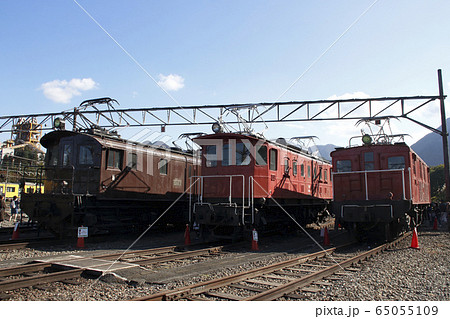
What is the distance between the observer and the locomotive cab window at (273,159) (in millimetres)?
12992

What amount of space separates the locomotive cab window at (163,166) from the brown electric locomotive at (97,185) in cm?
5

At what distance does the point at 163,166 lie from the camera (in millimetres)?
16422

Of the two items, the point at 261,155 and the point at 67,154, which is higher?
the point at 67,154

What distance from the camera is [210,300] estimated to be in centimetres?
554

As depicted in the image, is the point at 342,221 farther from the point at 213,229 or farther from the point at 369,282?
the point at 369,282

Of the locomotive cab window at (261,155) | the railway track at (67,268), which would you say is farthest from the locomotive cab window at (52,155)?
the locomotive cab window at (261,155)

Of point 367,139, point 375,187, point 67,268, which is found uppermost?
point 367,139

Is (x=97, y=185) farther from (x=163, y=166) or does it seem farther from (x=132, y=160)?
(x=163, y=166)

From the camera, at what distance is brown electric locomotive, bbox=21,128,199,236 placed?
12.6m

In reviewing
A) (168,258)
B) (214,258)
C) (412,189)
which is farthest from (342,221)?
(168,258)

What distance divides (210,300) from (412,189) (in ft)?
33.0

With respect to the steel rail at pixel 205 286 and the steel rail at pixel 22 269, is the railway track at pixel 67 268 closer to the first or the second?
the steel rail at pixel 22 269

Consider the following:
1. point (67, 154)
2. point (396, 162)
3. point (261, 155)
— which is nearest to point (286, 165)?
point (261, 155)

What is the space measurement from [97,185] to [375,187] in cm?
1037
